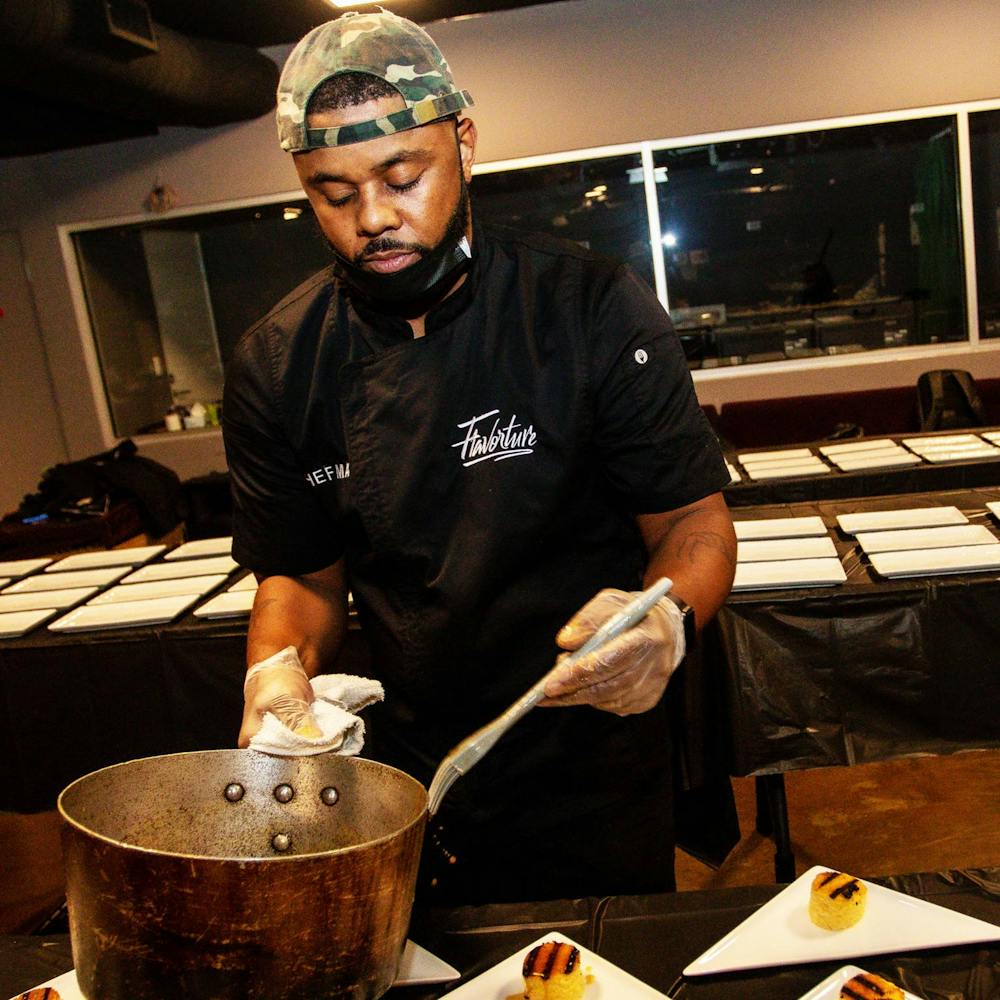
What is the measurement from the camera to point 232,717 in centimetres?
237

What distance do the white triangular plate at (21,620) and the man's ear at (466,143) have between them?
5.68ft

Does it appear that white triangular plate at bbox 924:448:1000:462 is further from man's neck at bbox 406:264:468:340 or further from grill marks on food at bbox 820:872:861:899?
grill marks on food at bbox 820:872:861:899

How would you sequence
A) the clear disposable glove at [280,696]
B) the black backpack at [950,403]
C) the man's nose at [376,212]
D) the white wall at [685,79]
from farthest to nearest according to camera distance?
the white wall at [685,79] → the black backpack at [950,403] → the man's nose at [376,212] → the clear disposable glove at [280,696]

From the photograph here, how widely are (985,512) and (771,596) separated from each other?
2.40 feet

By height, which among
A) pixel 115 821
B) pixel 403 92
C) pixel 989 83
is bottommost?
pixel 115 821

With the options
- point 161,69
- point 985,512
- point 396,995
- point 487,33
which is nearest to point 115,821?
point 396,995

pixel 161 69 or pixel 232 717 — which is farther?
pixel 161 69

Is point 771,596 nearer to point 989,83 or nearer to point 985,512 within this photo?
point 985,512

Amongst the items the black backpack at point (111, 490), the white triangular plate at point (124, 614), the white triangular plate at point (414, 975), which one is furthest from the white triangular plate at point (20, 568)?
the white triangular plate at point (414, 975)

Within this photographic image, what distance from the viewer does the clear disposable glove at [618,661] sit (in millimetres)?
1006

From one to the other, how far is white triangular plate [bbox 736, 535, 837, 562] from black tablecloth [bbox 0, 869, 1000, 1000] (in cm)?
124

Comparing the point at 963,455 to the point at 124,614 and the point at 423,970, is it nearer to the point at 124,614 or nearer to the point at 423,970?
the point at 124,614

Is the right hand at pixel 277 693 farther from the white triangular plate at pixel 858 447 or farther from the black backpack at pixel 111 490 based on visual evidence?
the black backpack at pixel 111 490

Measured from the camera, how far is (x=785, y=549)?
237cm
